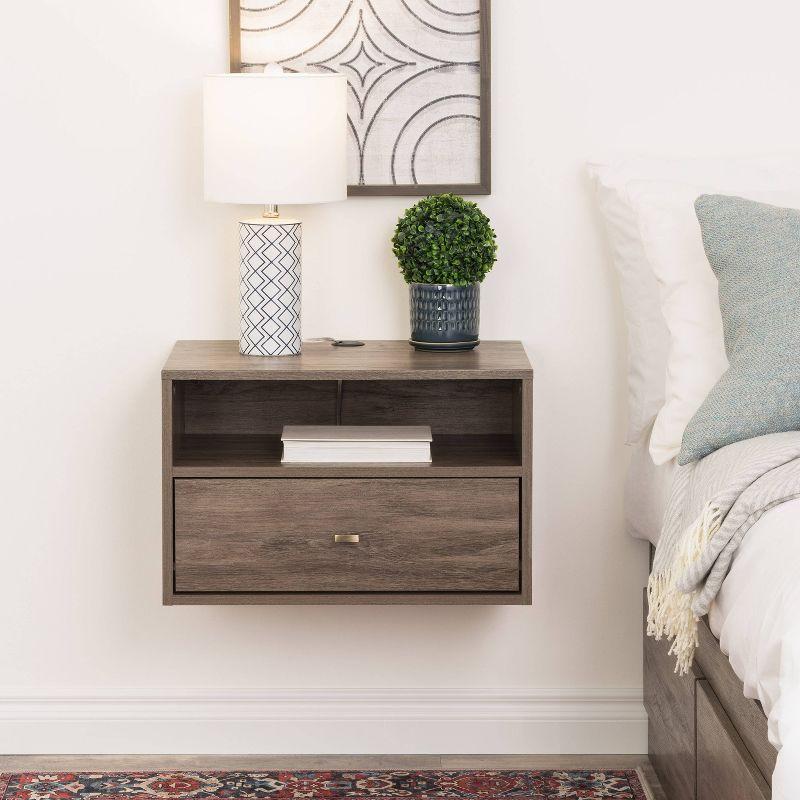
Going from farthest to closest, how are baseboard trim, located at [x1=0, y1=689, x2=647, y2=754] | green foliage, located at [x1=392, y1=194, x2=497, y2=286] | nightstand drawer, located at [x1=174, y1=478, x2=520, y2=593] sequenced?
baseboard trim, located at [x1=0, y1=689, x2=647, y2=754], green foliage, located at [x1=392, y1=194, x2=497, y2=286], nightstand drawer, located at [x1=174, y1=478, x2=520, y2=593]

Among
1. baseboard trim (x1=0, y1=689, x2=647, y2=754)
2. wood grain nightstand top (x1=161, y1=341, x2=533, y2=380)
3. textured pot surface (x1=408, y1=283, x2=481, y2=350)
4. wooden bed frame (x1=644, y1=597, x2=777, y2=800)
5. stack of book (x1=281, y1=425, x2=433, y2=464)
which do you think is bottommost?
baseboard trim (x1=0, y1=689, x2=647, y2=754)

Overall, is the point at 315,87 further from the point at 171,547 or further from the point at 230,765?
the point at 230,765

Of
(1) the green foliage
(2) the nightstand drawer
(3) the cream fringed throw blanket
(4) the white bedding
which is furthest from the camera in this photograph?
(1) the green foliage

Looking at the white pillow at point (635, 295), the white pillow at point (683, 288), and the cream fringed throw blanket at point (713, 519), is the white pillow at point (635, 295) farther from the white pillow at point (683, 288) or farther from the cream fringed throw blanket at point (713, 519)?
the cream fringed throw blanket at point (713, 519)

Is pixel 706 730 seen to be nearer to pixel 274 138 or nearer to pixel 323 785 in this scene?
pixel 323 785

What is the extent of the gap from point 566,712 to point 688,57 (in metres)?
1.35

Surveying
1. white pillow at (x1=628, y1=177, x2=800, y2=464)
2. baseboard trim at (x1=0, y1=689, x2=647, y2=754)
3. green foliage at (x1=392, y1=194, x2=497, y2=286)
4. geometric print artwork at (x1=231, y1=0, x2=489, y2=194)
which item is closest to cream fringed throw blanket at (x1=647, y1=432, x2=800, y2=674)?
white pillow at (x1=628, y1=177, x2=800, y2=464)

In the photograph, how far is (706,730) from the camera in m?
1.77

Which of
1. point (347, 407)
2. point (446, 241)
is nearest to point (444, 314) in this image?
point (446, 241)

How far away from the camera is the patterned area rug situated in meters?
2.23

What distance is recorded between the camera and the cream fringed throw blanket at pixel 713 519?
1.52 metres

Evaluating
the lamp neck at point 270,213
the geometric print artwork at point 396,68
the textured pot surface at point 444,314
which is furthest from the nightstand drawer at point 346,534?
the geometric print artwork at point 396,68

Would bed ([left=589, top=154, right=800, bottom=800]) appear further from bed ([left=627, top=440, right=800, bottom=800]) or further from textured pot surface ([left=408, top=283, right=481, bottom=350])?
textured pot surface ([left=408, top=283, right=481, bottom=350])

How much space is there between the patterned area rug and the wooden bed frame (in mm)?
177
